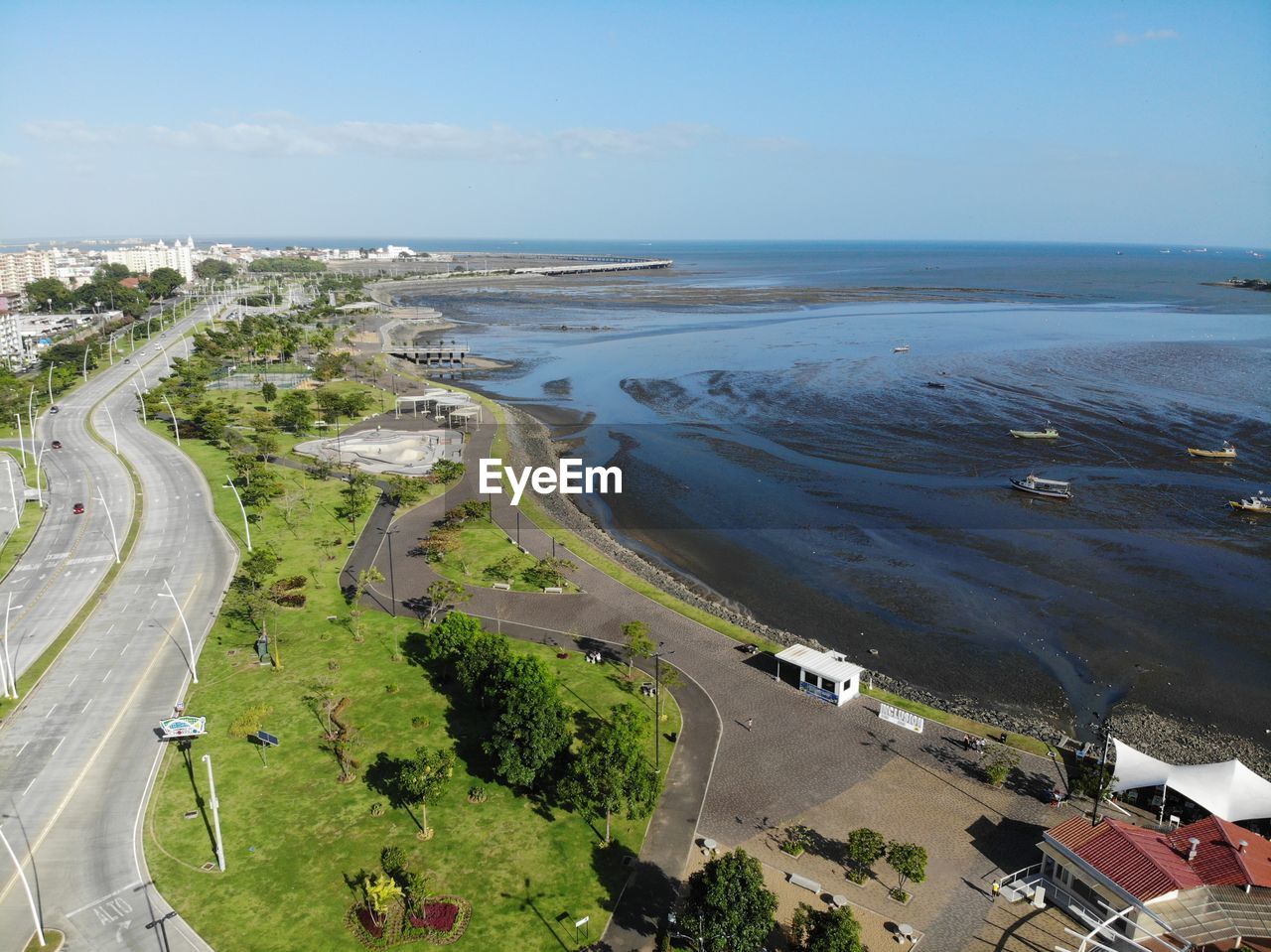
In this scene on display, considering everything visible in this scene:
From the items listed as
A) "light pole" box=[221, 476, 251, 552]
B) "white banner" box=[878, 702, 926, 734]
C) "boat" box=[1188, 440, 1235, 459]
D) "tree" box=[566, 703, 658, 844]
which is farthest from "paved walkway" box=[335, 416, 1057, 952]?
"boat" box=[1188, 440, 1235, 459]

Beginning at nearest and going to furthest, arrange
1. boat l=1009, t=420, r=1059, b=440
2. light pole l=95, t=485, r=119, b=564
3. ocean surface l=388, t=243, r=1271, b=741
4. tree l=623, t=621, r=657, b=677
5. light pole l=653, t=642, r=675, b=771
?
1. light pole l=653, t=642, r=675, b=771
2. tree l=623, t=621, r=657, b=677
3. ocean surface l=388, t=243, r=1271, b=741
4. light pole l=95, t=485, r=119, b=564
5. boat l=1009, t=420, r=1059, b=440

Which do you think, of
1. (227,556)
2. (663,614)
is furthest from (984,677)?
(227,556)

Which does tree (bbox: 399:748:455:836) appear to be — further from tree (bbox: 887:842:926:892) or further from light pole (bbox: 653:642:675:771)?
tree (bbox: 887:842:926:892)

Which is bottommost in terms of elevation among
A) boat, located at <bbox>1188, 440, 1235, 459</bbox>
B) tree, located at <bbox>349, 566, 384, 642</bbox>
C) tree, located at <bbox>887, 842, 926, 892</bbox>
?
tree, located at <bbox>887, 842, 926, 892</bbox>

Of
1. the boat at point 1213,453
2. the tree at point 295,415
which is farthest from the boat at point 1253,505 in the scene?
the tree at point 295,415

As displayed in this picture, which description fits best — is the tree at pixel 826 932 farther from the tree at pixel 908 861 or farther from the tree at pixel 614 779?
the tree at pixel 614 779
